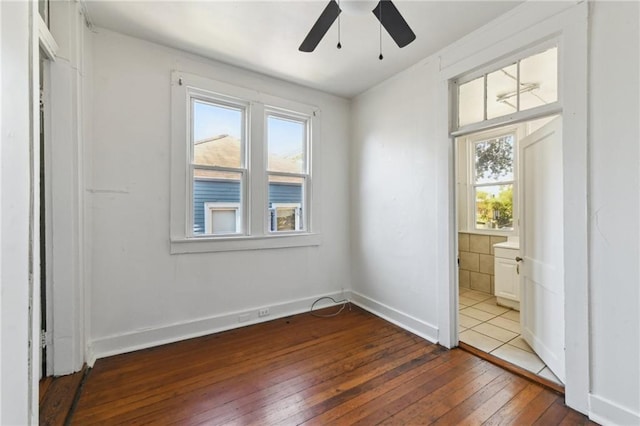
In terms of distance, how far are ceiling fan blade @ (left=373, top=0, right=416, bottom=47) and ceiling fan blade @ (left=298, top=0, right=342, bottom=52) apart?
0.75 ft

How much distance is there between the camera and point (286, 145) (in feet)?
11.6

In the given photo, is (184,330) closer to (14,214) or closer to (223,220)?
(223,220)

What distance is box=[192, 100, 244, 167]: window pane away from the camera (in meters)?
2.96

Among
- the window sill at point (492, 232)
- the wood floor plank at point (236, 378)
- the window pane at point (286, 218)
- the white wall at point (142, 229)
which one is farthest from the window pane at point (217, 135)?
the window sill at point (492, 232)

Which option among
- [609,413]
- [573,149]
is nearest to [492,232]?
[573,149]

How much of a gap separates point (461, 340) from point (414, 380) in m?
0.96

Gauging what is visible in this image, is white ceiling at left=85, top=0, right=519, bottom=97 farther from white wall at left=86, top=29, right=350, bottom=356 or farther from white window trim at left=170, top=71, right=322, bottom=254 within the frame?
white window trim at left=170, top=71, right=322, bottom=254

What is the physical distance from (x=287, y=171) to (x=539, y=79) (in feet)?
8.32

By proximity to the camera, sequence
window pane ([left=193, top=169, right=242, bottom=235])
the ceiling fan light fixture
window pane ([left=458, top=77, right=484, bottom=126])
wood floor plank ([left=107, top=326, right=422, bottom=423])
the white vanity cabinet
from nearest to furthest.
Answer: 1. the ceiling fan light fixture
2. wood floor plank ([left=107, top=326, right=422, bottom=423])
3. window pane ([left=458, top=77, right=484, bottom=126])
4. window pane ([left=193, top=169, right=242, bottom=235])
5. the white vanity cabinet

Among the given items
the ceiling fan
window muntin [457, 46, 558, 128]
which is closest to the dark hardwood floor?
window muntin [457, 46, 558, 128]

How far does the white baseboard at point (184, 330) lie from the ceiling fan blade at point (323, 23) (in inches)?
105

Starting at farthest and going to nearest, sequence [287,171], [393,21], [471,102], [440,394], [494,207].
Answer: [494,207] → [287,171] → [471,102] → [440,394] → [393,21]

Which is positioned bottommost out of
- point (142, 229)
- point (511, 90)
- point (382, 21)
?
point (142, 229)

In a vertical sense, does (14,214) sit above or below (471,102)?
below
